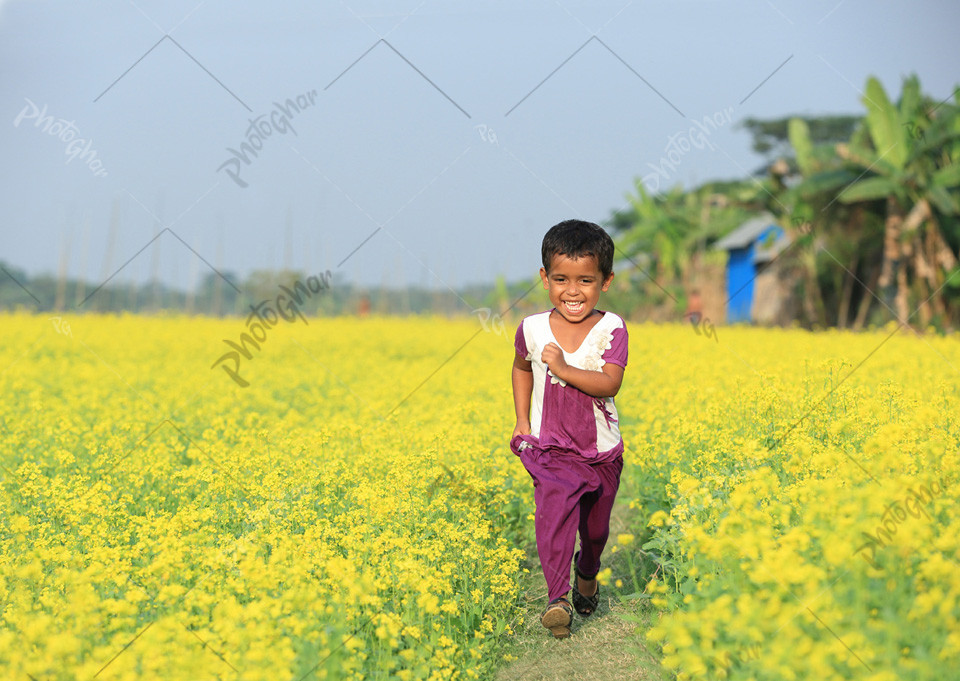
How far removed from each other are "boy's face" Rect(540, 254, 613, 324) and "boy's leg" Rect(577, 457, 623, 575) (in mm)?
679

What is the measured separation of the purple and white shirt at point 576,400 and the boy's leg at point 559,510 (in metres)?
0.08

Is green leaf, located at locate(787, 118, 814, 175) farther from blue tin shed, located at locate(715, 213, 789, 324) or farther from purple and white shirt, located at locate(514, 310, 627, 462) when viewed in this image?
purple and white shirt, located at locate(514, 310, 627, 462)

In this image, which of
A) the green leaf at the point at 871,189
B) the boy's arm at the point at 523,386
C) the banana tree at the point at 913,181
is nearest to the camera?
the boy's arm at the point at 523,386

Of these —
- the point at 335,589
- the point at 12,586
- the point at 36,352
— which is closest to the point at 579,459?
the point at 335,589

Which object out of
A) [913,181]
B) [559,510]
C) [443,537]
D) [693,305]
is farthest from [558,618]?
[693,305]

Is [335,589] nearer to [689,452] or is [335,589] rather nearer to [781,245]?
[689,452]

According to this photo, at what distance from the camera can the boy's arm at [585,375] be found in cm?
347

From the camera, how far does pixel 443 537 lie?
411 centimetres

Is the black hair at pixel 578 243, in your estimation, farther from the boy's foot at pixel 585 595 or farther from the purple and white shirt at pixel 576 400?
the boy's foot at pixel 585 595

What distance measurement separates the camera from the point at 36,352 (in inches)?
469

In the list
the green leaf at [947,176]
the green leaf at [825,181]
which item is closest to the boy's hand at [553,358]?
the green leaf at [947,176]

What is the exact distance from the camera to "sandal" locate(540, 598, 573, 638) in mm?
3502

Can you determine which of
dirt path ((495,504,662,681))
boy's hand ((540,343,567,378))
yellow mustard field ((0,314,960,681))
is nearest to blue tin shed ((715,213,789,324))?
yellow mustard field ((0,314,960,681))

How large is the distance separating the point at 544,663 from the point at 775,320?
21.3m
